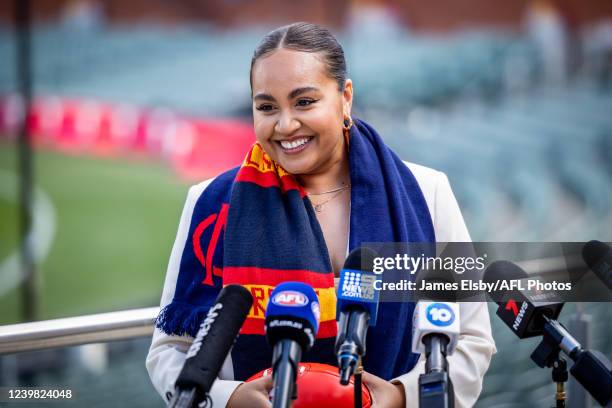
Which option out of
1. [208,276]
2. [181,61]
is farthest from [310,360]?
A: [181,61]

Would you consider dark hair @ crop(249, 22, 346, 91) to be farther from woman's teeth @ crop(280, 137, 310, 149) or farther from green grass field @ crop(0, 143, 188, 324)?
green grass field @ crop(0, 143, 188, 324)

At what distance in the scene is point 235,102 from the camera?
9.48 m

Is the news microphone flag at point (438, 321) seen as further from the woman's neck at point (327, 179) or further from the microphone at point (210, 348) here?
the woman's neck at point (327, 179)

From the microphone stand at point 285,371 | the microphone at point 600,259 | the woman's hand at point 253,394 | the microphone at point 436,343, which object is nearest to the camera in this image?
the microphone stand at point 285,371

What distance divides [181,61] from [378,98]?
2.55m

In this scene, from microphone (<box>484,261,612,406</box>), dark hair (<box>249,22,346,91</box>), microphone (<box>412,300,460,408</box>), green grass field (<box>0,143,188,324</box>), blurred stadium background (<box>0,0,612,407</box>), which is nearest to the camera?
microphone (<box>412,300,460,408</box>)

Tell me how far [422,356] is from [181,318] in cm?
56

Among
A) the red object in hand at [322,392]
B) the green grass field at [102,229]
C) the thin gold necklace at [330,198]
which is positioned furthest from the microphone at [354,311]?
the green grass field at [102,229]

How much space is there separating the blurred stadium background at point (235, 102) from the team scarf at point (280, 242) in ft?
22.0

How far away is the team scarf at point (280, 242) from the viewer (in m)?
1.81

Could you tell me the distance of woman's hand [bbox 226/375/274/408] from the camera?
5.30ft

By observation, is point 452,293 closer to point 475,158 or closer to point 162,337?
point 162,337

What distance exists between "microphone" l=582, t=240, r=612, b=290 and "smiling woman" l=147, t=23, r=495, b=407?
37 centimetres

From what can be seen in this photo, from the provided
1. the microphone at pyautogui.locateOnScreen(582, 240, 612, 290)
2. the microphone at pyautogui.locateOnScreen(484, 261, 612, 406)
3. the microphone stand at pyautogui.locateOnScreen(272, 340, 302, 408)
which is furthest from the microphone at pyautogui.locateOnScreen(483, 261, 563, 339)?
the microphone stand at pyautogui.locateOnScreen(272, 340, 302, 408)
